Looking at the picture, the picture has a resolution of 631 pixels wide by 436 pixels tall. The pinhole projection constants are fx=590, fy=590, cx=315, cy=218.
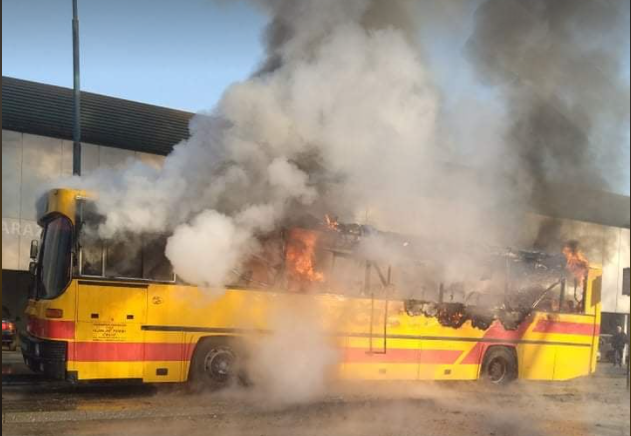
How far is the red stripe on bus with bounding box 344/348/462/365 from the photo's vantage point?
7945 millimetres

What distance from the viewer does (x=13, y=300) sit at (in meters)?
14.6

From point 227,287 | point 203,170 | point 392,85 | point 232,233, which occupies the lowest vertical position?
point 227,287

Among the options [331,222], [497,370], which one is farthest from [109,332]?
[497,370]

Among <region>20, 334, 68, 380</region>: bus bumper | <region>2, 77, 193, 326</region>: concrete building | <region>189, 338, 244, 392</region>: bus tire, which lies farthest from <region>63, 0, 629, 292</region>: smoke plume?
<region>2, 77, 193, 326</region>: concrete building

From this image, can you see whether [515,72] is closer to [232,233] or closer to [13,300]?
[232,233]

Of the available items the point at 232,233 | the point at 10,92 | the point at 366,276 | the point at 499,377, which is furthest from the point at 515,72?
the point at 10,92

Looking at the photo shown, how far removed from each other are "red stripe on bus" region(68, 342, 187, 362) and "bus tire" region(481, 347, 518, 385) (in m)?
4.86

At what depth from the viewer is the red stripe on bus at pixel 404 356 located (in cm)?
795

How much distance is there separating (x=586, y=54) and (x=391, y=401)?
495 cm

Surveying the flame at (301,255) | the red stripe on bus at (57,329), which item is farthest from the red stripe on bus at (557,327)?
the red stripe on bus at (57,329)

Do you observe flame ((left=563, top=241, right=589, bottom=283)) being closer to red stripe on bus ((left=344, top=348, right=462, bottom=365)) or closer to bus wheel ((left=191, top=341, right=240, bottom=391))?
red stripe on bus ((left=344, top=348, right=462, bottom=365))

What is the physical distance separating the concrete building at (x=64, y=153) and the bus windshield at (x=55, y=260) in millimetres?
2550

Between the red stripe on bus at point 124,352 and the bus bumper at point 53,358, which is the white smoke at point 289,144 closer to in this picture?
the red stripe on bus at point 124,352

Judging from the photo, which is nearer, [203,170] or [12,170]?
[203,170]
